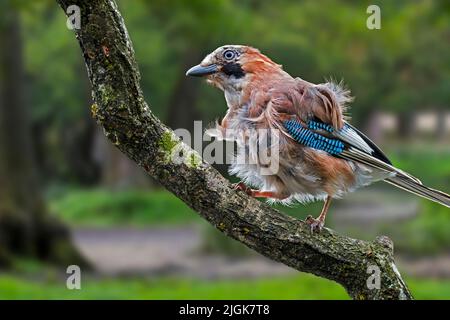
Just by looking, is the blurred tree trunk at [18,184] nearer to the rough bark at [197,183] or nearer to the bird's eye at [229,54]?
the bird's eye at [229,54]

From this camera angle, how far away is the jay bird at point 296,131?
5.36 m

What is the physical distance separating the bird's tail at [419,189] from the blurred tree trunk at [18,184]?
12.7 m

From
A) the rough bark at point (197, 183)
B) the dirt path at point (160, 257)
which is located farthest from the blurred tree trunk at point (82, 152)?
the rough bark at point (197, 183)

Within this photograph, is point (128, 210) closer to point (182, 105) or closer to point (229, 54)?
point (182, 105)

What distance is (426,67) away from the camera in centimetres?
3472

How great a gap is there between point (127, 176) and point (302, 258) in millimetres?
29786

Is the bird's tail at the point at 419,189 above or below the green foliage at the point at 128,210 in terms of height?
below

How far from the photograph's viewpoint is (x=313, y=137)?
5371mm

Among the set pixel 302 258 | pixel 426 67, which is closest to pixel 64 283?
pixel 302 258

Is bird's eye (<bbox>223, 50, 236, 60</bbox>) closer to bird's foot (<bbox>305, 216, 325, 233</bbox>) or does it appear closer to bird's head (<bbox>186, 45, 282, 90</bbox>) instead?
bird's head (<bbox>186, 45, 282, 90</bbox>)

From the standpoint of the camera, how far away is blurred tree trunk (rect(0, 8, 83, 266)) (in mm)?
17281

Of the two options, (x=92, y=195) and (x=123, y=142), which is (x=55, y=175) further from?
(x=123, y=142)

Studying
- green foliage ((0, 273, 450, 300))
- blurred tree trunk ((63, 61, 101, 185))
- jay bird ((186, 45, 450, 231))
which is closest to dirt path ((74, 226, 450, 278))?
green foliage ((0, 273, 450, 300))

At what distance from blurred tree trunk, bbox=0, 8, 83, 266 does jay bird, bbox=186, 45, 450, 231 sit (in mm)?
12369
